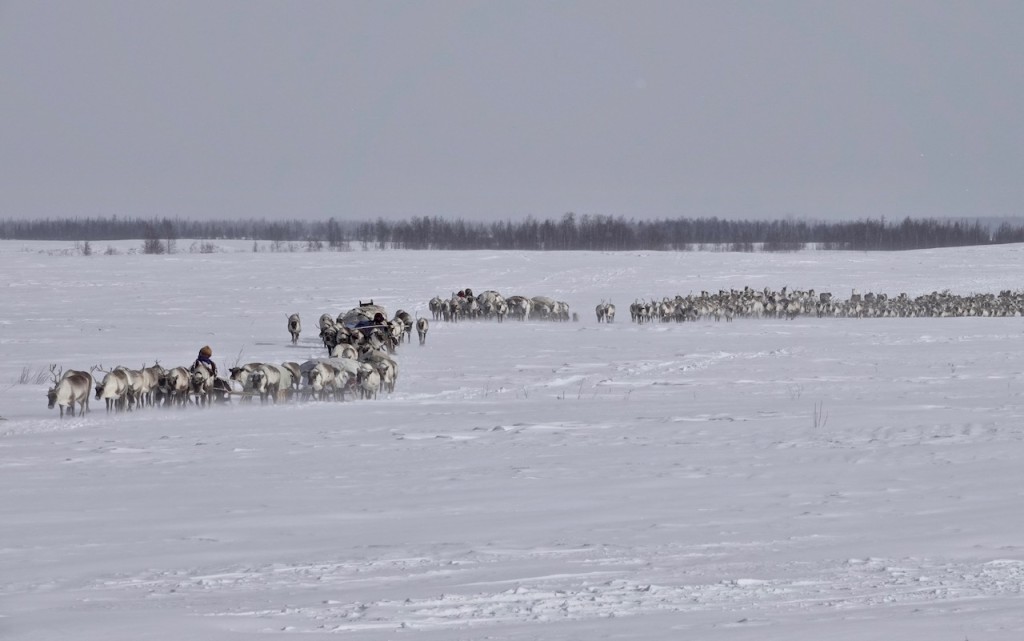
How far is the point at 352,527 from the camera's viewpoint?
930cm

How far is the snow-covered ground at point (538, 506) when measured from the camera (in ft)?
21.4

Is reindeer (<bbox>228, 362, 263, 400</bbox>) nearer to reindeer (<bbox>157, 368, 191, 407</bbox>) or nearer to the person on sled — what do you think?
the person on sled

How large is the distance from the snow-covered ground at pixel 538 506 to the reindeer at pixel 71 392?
0.50m

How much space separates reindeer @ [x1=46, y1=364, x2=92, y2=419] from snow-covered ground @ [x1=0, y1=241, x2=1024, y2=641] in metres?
0.50

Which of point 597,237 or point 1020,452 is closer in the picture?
point 1020,452

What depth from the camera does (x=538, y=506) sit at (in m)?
10.0

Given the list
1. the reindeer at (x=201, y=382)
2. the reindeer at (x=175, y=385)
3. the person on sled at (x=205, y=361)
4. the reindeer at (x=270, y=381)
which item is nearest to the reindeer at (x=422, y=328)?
the reindeer at (x=270, y=381)

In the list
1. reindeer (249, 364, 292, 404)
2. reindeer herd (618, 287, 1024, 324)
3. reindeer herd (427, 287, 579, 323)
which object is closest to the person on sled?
reindeer (249, 364, 292, 404)

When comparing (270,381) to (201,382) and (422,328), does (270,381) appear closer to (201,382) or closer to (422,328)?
(201,382)

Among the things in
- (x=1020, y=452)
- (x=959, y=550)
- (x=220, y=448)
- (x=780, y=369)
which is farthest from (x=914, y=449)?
(x=780, y=369)

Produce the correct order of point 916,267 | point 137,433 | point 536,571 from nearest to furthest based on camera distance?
point 536,571 → point 137,433 → point 916,267

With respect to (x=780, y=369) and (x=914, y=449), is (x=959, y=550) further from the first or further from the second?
(x=780, y=369)

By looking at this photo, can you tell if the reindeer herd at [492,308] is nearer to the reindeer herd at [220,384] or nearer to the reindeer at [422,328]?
the reindeer at [422,328]

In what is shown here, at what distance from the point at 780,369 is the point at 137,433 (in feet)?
46.0
